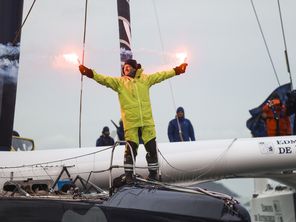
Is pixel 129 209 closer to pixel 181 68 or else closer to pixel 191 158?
pixel 181 68

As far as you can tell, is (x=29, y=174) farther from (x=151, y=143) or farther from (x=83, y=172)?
(x=151, y=143)

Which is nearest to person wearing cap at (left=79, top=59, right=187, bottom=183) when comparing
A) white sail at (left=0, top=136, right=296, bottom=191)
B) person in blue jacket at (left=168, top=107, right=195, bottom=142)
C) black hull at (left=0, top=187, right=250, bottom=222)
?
black hull at (left=0, top=187, right=250, bottom=222)

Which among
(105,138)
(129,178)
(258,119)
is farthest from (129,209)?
(105,138)

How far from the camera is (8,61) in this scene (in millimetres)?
8492

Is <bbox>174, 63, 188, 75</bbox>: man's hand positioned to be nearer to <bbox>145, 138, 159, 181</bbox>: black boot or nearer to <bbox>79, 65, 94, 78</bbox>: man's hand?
<bbox>145, 138, 159, 181</bbox>: black boot

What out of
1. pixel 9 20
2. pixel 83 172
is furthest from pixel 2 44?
pixel 83 172

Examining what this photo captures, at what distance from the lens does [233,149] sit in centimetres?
796

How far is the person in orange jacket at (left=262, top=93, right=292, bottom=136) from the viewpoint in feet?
29.7

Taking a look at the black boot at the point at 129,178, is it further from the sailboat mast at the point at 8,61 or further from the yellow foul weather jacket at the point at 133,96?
the sailboat mast at the point at 8,61

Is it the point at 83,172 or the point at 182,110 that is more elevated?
the point at 182,110

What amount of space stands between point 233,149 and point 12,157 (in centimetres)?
304

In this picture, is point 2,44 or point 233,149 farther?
point 2,44

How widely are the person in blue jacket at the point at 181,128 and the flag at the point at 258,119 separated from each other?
103 cm

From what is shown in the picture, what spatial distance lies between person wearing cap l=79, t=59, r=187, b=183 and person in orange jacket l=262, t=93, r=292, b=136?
3360mm
